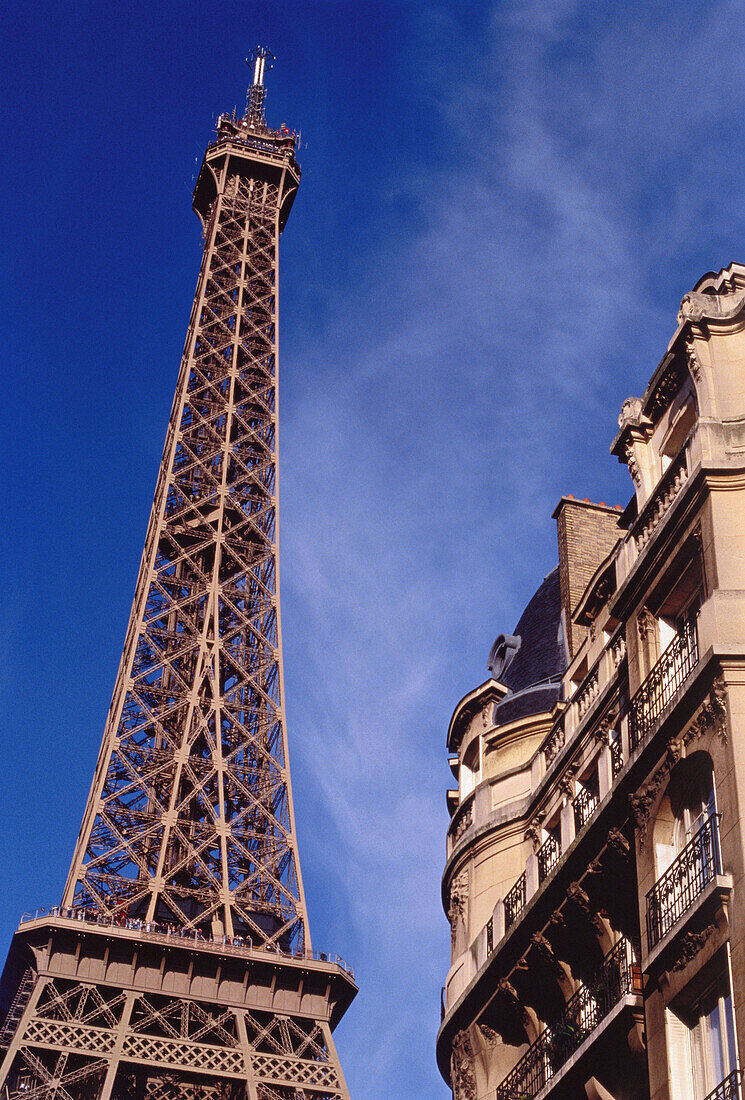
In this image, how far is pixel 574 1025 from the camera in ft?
72.6

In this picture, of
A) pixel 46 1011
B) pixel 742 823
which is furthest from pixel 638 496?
pixel 46 1011

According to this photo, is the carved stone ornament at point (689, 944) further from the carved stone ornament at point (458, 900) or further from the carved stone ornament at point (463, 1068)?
the carved stone ornament at point (458, 900)

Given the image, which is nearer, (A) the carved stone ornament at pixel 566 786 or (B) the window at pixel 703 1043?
(B) the window at pixel 703 1043

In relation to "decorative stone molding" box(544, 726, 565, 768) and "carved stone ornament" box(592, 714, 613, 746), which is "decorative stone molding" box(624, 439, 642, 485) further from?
"decorative stone molding" box(544, 726, 565, 768)

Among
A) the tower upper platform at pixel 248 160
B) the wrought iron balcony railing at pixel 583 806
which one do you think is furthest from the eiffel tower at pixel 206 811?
the wrought iron balcony railing at pixel 583 806

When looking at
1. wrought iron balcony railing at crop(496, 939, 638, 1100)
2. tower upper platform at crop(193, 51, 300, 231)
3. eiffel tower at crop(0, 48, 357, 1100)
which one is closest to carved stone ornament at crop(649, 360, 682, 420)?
wrought iron balcony railing at crop(496, 939, 638, 1100)

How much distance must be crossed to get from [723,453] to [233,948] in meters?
40.6

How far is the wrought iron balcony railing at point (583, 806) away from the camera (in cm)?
2372

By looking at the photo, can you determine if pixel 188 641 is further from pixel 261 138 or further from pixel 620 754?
pixel 620 754

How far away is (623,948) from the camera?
68.8 ft

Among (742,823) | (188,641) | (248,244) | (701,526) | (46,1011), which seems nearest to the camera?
(742,823)

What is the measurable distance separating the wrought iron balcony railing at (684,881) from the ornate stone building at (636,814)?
0.10 ft

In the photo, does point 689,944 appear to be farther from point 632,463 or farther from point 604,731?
point 632,463

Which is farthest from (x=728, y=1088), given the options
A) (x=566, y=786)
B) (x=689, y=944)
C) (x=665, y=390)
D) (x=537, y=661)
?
(x=537, y=661)
